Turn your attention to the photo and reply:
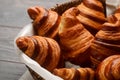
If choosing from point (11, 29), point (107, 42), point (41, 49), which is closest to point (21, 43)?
point (41, 49)

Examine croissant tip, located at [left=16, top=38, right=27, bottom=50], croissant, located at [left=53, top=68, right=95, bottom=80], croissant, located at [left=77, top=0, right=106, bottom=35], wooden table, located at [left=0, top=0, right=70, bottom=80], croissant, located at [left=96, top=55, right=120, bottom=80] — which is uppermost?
croissant, located at [left=77, top=0, right=106, bottom=35]

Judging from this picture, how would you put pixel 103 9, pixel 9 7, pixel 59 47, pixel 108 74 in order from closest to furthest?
pixel 108 74 < pixel 59 47 < pixel 103 9 < pixel 9 7

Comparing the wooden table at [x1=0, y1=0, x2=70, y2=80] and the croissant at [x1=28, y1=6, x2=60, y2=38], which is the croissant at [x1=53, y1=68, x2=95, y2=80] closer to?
the croissant at [x1=28, y1=6, x2=60, y2=38]

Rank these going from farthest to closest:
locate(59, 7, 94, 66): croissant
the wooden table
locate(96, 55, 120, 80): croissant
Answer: the wooden table < locate(59, 7, 94, 66): croissant < locate(96, 55, 120, 80): croissant

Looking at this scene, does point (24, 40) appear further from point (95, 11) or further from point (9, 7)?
point (9, 7)

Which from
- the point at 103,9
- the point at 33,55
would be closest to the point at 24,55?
the point at 33,55

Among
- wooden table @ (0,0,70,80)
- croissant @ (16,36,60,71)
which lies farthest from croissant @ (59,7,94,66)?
wooden table @ (0,0,70,80)
